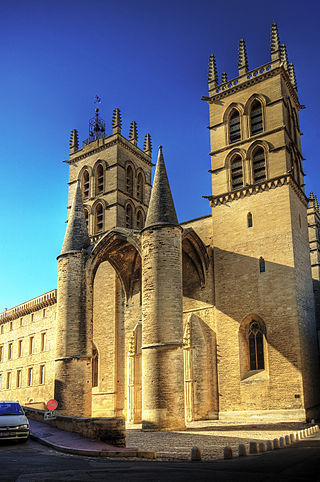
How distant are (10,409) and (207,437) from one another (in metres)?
5.79

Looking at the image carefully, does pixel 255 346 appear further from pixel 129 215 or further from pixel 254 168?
pixel 129 215

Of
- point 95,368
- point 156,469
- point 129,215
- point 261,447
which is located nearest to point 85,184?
point 129,215

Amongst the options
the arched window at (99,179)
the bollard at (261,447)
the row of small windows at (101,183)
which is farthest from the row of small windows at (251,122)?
the bollard at (261,447)

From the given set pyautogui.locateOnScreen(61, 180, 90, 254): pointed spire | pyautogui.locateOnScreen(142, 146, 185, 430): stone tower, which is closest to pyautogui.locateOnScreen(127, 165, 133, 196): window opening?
pyautogui.locateOnScreen(61, 180, 90, 254): pointed spire

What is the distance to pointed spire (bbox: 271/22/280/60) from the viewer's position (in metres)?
24.8

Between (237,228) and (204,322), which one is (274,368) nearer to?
(204,322)

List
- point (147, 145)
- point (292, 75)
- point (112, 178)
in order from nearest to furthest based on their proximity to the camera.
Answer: point (292, 75)
point (112, 178)
point (147, 145)

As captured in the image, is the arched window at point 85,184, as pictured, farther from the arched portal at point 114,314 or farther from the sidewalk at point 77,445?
the sidewalk at point 77,445

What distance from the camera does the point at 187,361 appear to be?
21984 millimetres

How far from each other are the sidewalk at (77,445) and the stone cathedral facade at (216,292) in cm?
451

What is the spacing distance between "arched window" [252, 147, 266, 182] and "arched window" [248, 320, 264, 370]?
674cm

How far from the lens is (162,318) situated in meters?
19.2

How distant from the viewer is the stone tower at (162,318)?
18.2 m

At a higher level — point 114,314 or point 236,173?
point 236,173
